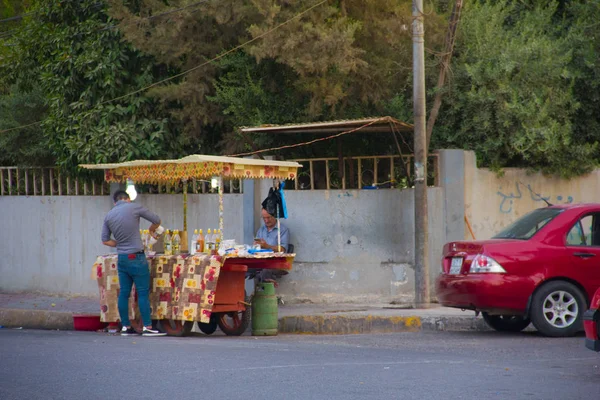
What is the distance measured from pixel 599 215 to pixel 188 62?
778 cm

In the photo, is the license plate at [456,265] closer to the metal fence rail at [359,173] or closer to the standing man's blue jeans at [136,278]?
the metal fence rail at [359,173]

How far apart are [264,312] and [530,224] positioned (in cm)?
346

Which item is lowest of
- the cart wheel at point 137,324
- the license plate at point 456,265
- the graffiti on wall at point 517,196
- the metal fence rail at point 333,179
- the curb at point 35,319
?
the curb at point 35,319

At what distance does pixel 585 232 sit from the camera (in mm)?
10812

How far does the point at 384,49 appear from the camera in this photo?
15328 millimetres

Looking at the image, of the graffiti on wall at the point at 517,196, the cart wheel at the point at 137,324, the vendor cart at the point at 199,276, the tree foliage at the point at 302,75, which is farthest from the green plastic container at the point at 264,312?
the graffiti on wall at the point at 517,196

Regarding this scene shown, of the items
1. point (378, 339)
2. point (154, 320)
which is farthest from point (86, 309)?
point (378, 339)

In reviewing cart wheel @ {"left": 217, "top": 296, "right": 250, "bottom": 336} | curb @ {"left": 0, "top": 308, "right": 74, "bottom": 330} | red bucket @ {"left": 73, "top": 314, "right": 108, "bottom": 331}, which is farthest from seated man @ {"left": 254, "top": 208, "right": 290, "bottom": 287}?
curb @ {"left": 0, "top": 308, "right": 74, "bottom": 330}

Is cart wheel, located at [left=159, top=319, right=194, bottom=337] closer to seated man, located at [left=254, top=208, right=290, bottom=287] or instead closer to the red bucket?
the red bucket

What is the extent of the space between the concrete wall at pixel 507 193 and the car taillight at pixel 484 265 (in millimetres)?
3571

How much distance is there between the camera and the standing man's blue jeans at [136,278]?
11234mm

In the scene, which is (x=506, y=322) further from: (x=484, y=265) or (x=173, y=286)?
(x=173, y=286)

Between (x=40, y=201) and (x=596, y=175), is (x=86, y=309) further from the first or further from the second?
(x=596, y=175)

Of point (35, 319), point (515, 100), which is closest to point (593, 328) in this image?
point (515, 100)
